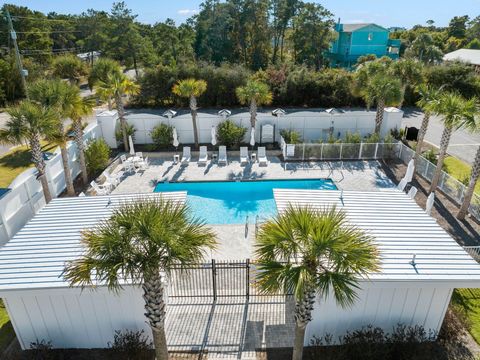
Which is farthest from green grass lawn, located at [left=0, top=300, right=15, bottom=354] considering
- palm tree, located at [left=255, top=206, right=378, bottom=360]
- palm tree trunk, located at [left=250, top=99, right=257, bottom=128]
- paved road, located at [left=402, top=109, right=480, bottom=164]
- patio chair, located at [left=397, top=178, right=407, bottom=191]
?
paved road, located at [left=402, top=109, right=480, bottom=164]

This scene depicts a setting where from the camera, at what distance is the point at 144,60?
4828cm

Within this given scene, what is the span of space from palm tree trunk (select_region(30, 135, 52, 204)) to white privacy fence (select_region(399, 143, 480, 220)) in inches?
726

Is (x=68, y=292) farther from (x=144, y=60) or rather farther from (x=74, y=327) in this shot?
(x=144, y=60)

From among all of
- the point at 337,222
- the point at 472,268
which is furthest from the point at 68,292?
the point at 472,268

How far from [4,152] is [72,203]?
49.4 ft

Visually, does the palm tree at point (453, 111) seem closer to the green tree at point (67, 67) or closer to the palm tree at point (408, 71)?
the palm tree at point (408, 71)

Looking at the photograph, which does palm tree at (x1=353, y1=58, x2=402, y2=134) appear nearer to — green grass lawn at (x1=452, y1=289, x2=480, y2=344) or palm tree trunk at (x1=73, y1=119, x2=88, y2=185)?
green grass lawn at (x1=452, y1=289, x2=480, y2=344)

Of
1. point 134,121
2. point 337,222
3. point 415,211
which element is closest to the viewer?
point 337,222

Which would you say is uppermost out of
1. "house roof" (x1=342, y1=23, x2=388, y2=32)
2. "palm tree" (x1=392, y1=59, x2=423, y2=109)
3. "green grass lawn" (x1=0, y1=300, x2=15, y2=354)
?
"house roof" (x1=342, y1=23, x2=388, y2=32)

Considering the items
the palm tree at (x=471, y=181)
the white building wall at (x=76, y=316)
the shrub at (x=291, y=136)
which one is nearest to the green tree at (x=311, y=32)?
the shrub at (x=291, y=136)

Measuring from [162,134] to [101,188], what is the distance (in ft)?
21.4

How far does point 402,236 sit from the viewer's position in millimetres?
9641

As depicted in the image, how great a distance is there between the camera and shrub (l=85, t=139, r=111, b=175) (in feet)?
61.8

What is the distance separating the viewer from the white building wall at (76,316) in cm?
A: 835
